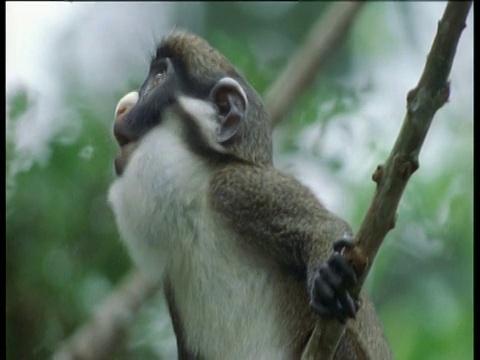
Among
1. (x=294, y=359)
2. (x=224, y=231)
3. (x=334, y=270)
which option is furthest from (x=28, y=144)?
(x=334, y=270)

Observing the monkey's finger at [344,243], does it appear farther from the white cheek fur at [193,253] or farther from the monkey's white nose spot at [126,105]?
the monkey's white nose spot at [126,105]

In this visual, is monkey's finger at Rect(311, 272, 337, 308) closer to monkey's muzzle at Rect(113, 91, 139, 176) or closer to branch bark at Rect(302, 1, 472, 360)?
branch bark at Rect(302, 1, 472, 360)

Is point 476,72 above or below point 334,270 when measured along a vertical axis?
above

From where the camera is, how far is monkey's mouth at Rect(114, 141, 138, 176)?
338 cm

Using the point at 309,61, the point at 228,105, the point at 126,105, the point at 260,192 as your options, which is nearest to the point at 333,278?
the point at 260,192

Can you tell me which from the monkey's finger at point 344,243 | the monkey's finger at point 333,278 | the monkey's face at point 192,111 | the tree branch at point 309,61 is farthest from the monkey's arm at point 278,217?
the tree branch at point 309,61

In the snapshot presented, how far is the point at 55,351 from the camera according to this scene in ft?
12.1

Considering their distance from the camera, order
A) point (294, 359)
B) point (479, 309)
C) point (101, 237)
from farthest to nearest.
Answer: point (101, 237) → point (479, 309) → point (294, 359)

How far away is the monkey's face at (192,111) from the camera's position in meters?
3.36

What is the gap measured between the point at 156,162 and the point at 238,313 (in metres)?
0.51

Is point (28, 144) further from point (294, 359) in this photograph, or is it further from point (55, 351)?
point (294, 359)

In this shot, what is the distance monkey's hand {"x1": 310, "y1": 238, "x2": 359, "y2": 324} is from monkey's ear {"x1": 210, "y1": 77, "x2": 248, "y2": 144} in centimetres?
74

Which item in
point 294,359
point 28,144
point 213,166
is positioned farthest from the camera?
point 28,144

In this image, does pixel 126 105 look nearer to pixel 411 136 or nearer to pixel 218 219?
pixel 218 219
